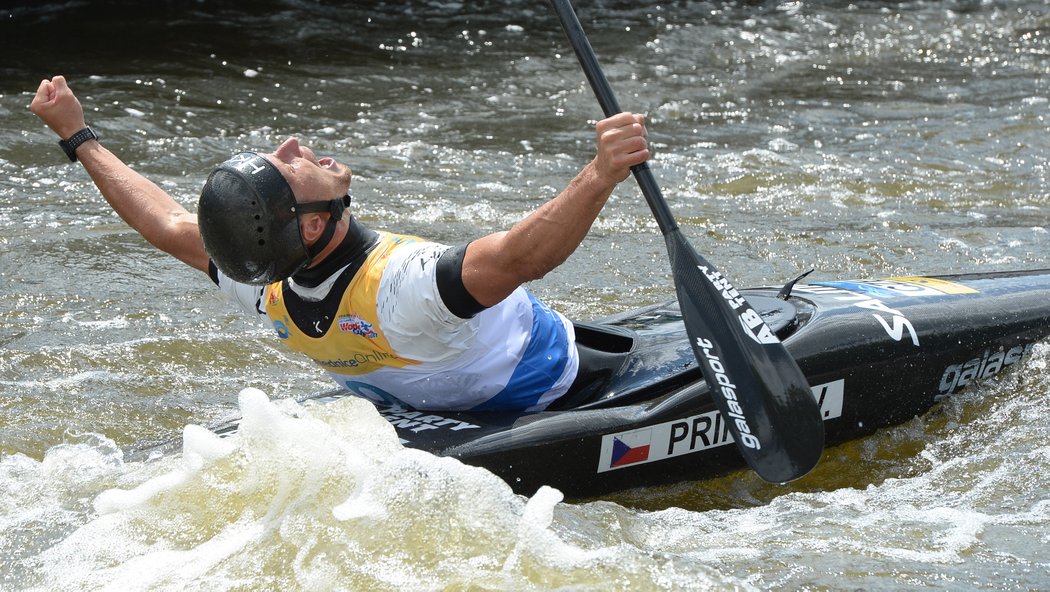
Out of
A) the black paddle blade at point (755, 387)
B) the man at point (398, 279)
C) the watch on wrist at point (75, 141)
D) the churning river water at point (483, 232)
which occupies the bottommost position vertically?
the churning river water at point (483, 232)

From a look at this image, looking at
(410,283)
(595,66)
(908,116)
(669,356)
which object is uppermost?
(595,66)

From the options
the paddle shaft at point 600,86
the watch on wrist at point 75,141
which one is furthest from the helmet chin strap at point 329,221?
the watch on wrist at point 75,141

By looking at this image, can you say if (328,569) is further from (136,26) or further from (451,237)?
(136,26)

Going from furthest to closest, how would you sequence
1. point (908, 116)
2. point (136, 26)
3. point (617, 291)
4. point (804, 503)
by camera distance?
point (136, 26) → point (908, 116) → point (617, 291) → point (804, 503)

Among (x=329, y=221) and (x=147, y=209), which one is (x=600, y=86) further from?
(x=147, y=209)

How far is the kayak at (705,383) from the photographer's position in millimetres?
3385

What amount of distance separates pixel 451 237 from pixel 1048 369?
3238mm

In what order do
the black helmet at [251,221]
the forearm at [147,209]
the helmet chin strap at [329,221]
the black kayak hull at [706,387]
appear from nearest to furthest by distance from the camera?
the black helmet at [251,221]
the helmet chin strap at [329,221]
the black kayak hull at [706,387]
the forearm at [147,209]

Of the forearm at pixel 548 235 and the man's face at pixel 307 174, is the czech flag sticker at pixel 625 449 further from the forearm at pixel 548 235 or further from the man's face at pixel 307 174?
the man's face at pixel 307 174

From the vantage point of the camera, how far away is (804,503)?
3.46 meters

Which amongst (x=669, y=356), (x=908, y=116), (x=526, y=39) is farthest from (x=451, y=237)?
(x=526, y=39)

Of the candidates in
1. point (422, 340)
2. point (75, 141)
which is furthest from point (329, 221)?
point (75, 141)

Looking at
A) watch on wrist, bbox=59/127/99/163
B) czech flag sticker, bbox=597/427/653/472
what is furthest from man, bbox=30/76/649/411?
watch on wrist, bbox=59/127/99/163

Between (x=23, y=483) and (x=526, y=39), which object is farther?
(x=526, y=39)
